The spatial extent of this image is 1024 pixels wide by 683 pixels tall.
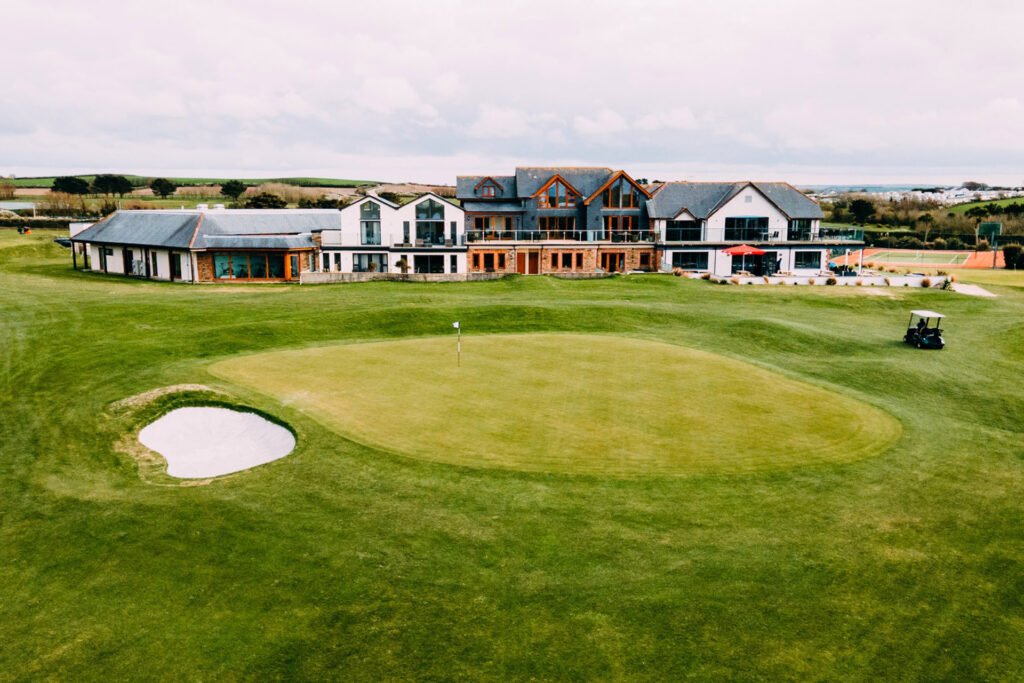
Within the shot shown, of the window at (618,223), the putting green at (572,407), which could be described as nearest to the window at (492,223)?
the window at (618,223)

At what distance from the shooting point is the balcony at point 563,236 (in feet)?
199

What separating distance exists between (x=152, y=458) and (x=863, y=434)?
1883 cm

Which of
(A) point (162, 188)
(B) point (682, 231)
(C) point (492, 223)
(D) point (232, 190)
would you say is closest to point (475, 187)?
(C) point (492, 223)

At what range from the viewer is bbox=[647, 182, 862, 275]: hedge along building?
61.8 metres

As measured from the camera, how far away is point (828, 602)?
11539 millimetres

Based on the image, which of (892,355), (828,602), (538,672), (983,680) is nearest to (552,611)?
(538,672)

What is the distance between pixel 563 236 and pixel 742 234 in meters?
15.7

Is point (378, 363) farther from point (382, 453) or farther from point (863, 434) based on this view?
point (863, 434)

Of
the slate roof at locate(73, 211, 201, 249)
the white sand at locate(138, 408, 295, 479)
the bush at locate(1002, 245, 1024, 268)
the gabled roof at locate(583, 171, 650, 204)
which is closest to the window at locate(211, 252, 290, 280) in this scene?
the slate roof at locate(73, 211, 201, 249)

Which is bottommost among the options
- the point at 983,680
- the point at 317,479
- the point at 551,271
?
the point at 983,680

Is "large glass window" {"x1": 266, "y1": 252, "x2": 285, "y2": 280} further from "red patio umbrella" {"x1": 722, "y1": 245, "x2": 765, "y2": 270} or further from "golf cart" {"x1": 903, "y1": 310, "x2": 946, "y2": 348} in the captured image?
"golf cart" {"x1": 903, "y1": 310, "x2": 946, "y2": 348}

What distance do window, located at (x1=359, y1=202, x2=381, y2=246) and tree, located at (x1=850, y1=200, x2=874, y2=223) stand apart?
307 feet

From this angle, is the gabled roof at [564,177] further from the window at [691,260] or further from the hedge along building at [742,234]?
the window at [691,260]

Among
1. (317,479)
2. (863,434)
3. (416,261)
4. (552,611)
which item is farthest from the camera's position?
(416,261)
